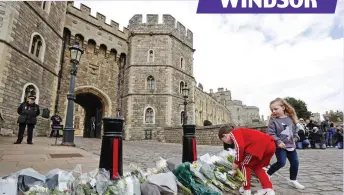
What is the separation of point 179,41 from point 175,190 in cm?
1797

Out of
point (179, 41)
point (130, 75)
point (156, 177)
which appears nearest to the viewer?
point (156, 177)

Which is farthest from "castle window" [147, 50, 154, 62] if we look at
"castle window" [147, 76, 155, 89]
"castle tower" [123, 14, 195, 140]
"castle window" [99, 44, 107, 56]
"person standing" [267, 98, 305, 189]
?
"person standing" [267, 98, 305, 189]

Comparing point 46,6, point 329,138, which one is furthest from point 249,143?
point 46,6

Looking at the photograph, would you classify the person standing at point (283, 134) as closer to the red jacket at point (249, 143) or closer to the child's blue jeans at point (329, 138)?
the red jacket at point (249, 143)

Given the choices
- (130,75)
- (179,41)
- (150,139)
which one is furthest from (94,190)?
(179,41)

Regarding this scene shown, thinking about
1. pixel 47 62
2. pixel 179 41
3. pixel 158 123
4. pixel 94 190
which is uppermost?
pixel 179 41

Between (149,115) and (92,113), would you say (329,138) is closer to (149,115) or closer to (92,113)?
(149,115)

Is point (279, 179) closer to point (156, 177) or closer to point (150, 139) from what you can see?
point (156, 177)

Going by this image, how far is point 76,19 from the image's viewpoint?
16109 mm

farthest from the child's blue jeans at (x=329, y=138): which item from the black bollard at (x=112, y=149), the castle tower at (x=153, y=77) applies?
the black bollard at (x=112, y=149)

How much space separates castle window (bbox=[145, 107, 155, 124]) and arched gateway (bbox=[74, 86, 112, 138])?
2.94 m

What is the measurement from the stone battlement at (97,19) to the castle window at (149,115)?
22.1ft

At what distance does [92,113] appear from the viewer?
20.4 meters

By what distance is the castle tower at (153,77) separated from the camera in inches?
675
